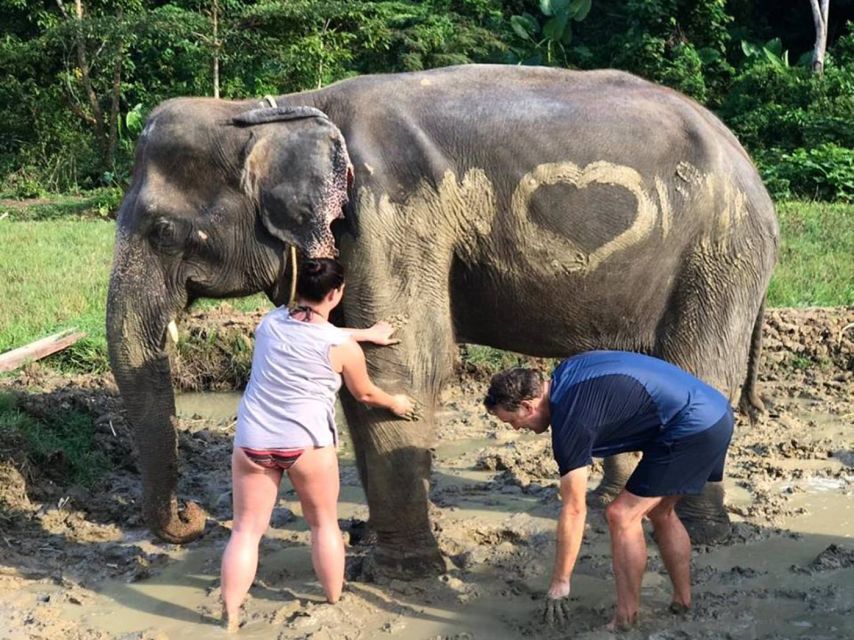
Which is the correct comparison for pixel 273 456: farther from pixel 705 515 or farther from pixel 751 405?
pixel 751 405

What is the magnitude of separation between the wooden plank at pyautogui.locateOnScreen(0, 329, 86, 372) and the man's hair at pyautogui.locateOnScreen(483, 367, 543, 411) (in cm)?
451

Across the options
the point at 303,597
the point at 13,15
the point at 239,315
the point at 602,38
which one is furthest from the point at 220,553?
the point at 602,38

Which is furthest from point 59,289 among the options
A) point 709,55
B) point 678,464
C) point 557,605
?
point 709,55

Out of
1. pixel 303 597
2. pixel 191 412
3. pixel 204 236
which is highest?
pixel 204 236

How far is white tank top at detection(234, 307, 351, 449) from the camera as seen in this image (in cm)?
437

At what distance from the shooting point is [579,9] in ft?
71.7

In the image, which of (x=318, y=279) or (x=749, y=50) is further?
(x=749, y=50)

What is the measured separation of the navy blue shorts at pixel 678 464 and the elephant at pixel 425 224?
0.90m

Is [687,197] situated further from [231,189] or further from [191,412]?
[191,412]

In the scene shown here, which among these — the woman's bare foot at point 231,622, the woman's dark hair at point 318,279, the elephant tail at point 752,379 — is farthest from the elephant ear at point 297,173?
the elephant tail at point 752,379

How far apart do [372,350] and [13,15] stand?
62.7 ft

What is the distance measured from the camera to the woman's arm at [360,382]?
14.6 ft

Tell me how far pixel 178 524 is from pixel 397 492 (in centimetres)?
100

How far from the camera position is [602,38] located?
23906 millimetres
